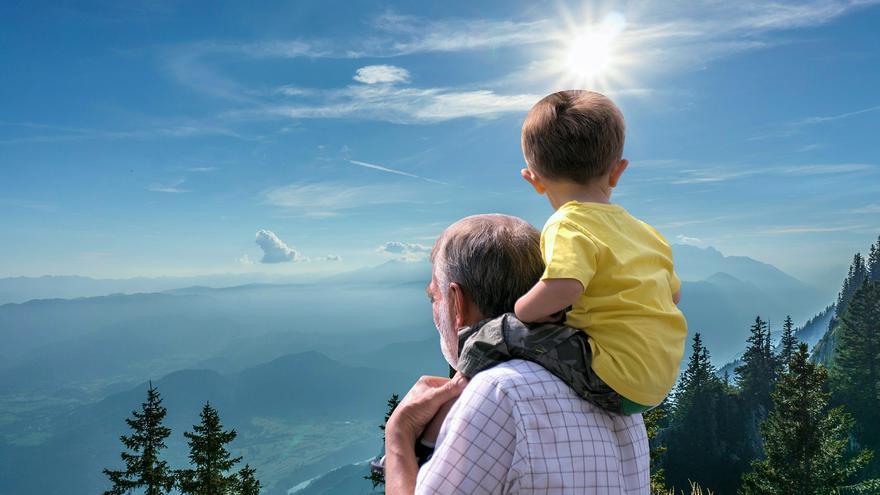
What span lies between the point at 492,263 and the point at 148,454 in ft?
101

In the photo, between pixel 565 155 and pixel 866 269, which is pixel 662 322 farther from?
pixel 866 269

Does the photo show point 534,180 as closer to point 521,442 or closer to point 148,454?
point 521,442

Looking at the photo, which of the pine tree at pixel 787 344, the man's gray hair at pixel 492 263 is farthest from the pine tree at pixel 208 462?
the pine tree at pixel 787 344

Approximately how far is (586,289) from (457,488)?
2.90 feet

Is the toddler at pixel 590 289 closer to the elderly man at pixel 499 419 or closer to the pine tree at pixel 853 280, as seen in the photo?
the elderly man at pixel 499 419

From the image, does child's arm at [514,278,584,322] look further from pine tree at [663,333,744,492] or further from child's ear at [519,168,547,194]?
pine tree at [663,333,744,492]

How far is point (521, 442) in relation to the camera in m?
2.11

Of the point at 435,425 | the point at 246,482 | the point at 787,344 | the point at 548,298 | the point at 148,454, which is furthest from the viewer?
the point at 787,344

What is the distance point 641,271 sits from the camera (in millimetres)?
2445

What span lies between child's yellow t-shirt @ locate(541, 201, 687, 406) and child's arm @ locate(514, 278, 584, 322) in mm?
30

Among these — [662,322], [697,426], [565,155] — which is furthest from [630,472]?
[697,426]

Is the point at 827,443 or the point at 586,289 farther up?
the point at 586,289

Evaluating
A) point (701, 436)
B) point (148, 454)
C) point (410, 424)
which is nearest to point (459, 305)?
point (410, 424)

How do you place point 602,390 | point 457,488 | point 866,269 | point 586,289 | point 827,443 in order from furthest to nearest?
point 866,269, point 827,443, point 586,289, point 602,390, point 457,488
